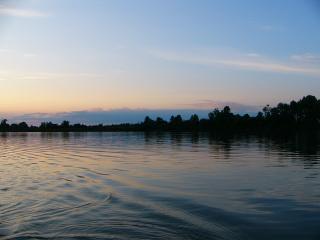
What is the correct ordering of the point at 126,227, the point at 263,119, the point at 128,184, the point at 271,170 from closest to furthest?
the point at 126,227, the point at 128,184, the point at 271,170, the point at 263,119

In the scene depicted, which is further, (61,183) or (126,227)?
(61,183)

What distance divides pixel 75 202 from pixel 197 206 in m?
4.54

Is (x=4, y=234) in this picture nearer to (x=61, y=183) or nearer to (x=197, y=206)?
(x=197, y=206)

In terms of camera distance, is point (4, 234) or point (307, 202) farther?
point (307, 202)

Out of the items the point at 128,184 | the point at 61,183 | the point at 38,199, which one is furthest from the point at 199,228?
the point at 61,183

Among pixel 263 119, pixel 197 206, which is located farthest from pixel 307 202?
pixel 263 119

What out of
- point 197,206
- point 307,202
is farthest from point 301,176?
point 197,206

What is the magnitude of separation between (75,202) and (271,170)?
14.4 metres

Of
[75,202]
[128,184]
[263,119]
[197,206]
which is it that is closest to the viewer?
[197,206]

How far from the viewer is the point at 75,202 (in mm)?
18188

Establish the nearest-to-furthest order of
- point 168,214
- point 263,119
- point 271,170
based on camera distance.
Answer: point 168,214 → point 271,170 → point 263,119

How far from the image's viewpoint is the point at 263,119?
195 m

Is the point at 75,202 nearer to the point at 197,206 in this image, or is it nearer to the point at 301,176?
the point at 197,206

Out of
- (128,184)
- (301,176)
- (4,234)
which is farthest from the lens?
(301,176)
